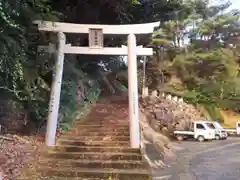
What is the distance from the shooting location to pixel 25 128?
17.8 feet

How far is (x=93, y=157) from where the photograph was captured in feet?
16.0

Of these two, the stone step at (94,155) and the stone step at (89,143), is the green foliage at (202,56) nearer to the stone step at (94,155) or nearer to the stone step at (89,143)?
the stone step at (89,143)

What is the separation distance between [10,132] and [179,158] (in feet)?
11.3

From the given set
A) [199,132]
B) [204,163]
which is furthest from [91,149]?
[199,132]

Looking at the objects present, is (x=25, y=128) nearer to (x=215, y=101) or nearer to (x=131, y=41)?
(x=131, y=41)

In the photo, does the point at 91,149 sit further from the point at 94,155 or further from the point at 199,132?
the point at 199,132

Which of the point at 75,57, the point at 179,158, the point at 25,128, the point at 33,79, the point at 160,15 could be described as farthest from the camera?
the point at 160,15

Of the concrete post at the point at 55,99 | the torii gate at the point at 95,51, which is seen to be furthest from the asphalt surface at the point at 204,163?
the concrete post at the point at 55,99

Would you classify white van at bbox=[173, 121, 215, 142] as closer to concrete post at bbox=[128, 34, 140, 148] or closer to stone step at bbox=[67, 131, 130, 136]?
stone step at bbox=[67, 131, 130, 136]

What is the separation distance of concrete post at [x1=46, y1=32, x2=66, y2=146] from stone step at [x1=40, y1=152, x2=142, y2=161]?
265 millimetres

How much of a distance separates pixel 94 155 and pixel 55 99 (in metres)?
1.20

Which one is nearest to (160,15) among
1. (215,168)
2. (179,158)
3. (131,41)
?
(131,41)

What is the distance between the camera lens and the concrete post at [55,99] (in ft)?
16.6

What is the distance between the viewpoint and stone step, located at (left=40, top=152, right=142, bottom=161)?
190 inches
